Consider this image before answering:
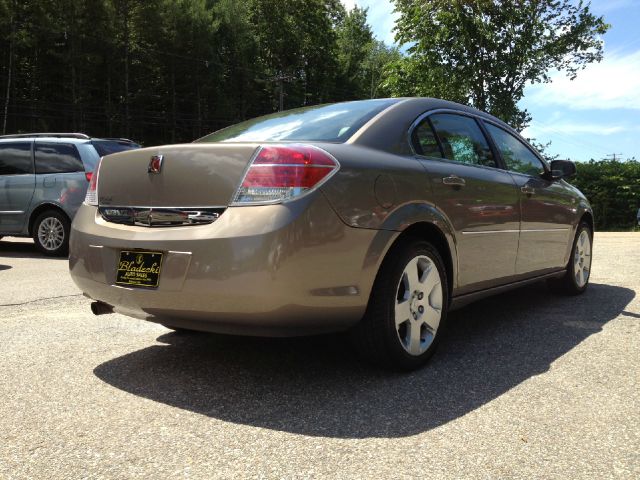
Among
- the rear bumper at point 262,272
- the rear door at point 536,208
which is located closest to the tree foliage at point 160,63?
the rear door at point 536,208

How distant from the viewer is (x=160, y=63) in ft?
138

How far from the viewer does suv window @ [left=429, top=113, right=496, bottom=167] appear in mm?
3738

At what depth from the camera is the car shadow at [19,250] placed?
29.4ft

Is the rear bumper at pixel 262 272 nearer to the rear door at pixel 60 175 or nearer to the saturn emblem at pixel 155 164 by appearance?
the saturn emblem at pixel 155 164

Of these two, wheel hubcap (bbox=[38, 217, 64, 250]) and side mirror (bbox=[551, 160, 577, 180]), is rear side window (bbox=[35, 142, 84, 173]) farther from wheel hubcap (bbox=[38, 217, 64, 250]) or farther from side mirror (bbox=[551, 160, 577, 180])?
side mirror (bbox=[551, 160, 577, 180])

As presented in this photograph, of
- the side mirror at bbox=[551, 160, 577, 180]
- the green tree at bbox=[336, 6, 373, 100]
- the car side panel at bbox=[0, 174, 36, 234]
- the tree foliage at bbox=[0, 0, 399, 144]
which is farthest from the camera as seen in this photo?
the green tree at bbox=[336, 6, 373, 100]

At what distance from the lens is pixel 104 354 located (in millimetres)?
3520

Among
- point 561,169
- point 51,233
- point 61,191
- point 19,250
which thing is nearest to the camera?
point 561,169

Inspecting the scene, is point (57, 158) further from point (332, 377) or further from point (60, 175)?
point (332, 377)

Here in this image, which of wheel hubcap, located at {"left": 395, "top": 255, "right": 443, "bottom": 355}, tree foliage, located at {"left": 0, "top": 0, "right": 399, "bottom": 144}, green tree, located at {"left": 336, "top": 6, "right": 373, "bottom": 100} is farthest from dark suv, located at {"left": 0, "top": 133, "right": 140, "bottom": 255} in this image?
green tree, located at {"left": 336, "top": 6, "right": 373, "bottom": 100}

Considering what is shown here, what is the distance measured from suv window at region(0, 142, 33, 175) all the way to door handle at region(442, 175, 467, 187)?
7.48 metres

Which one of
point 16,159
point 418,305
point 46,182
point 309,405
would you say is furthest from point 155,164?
point 16,159

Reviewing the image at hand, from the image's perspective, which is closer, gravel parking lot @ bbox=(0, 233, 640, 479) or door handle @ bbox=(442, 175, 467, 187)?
gravel parking lot @ bbox=(0, 233, 640, 479)

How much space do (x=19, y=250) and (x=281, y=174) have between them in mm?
8617
